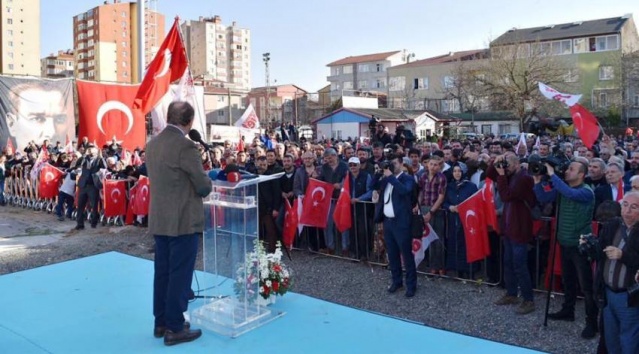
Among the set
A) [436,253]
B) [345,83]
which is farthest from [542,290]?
[345,83]

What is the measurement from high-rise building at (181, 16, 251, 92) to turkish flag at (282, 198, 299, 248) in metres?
118

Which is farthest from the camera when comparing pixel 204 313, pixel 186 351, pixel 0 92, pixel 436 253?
pixel 0 92

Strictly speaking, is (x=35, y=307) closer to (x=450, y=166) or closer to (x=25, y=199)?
(x=450, y=166)

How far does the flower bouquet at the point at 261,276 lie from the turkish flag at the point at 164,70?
606cm

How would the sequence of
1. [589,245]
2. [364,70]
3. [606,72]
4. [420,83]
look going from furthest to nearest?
[364,70] → [420,83] → [606,72] → [589,245]

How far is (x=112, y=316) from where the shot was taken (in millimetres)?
5609

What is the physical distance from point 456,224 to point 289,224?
9.79ft

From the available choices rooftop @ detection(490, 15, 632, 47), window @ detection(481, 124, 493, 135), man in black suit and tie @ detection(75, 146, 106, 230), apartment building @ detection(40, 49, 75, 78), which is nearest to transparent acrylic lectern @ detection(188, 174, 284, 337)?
man in black suit and tie @ detection(75, 146, 106, 230)

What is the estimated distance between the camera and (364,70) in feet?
311

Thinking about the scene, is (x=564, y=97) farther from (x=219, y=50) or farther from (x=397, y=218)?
(x=219, y=50)

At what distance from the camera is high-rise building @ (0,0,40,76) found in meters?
78.5

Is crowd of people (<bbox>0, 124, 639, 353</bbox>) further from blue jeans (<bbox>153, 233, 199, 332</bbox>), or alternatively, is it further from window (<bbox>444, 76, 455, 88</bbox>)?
window (<bbox>444, 76, 455, 88</bbox>)

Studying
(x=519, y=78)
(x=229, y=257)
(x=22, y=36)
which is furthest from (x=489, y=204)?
(x=22, y=36)

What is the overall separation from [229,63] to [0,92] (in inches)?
4989
